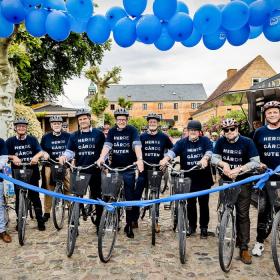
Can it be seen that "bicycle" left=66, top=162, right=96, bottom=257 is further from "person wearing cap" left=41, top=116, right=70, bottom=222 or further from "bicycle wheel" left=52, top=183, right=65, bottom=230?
"person wearing cap" left=41, top=116, right=70, bottom=222

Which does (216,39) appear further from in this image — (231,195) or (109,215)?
(109,215)

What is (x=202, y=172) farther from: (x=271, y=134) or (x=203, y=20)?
(x=203, y=20)

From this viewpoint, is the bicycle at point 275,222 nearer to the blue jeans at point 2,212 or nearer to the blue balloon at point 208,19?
the blue balloon at point 208,19

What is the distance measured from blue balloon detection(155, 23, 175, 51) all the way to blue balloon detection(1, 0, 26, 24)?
93.2 inches

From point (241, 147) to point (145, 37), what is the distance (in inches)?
97.7

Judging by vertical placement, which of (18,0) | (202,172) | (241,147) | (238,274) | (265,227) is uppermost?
(18,0)

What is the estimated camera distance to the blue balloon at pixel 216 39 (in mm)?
6363

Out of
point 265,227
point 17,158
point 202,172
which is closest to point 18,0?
point 17,158

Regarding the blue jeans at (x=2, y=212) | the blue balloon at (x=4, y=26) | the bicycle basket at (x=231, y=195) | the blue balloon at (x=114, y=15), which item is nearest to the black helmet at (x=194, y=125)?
the bicycle basket at (x=231, y=195)

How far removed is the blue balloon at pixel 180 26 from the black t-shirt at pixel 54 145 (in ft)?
9.27

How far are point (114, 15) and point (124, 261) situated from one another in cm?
404

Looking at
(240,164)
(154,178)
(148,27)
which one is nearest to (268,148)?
(240,164)

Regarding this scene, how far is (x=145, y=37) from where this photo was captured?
19.7 ft

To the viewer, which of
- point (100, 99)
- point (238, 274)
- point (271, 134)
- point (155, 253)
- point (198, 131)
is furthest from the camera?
point (100, 99)
